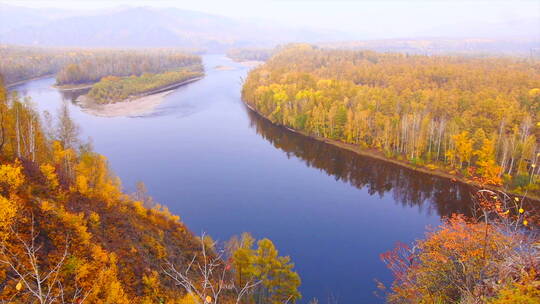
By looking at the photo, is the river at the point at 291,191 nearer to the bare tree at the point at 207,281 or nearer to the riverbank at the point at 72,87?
the bare tree at the point at 207,281

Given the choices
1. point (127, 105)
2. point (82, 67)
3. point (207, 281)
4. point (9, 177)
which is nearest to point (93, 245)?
point (9, 177)

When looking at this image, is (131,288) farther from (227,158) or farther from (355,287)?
(227,158)

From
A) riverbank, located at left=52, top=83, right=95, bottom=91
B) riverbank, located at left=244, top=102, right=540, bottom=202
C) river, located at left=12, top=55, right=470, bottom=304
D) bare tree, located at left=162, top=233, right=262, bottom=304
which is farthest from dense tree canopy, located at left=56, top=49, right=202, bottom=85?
bare tree, located at left=162, top=233, right=262, bottom=304

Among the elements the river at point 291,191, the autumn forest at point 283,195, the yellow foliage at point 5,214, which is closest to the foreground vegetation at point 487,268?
the autumn forest at point 283,195

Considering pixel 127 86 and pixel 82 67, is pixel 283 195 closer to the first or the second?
pixel 127 86

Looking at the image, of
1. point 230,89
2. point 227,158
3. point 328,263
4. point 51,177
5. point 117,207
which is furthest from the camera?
point 230,89

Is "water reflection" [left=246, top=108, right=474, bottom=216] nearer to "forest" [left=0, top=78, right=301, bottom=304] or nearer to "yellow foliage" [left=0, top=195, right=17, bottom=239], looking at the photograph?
"forest" [left=0, top=78, right=301, bottom=304]

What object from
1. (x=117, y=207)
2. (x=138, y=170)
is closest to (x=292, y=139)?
(x=138, y=170)
